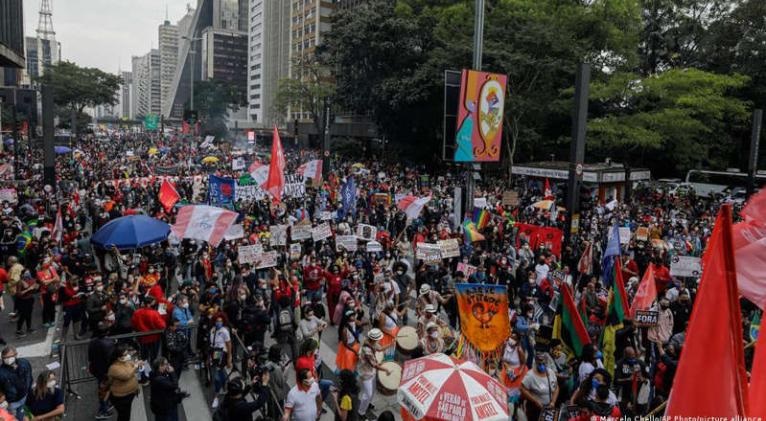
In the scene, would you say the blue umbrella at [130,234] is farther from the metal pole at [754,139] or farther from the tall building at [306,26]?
the tall building at [306,26]

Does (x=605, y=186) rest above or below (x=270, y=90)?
below

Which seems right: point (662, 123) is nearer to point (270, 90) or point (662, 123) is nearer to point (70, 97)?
point (70, 97)

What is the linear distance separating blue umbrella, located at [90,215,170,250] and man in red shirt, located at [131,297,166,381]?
3.69m

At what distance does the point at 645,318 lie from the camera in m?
9.71

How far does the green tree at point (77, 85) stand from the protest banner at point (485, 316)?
73484 mm

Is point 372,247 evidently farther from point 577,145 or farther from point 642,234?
point 642,234

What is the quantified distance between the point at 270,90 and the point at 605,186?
8421cm

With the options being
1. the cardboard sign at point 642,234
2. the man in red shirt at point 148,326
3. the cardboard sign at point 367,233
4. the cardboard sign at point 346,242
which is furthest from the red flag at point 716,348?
the cardboard sign at point 642,234

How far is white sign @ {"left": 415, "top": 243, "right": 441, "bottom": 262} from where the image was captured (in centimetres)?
1353

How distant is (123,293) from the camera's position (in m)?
10.3

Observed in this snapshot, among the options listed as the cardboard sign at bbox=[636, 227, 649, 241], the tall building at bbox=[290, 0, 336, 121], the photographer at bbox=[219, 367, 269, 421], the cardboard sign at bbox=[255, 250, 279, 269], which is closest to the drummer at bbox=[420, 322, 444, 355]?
the photographer at bbox=[219, 367, 269, 421]

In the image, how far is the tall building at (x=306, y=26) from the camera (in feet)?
283

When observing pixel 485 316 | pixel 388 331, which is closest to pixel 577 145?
pixel 485 316

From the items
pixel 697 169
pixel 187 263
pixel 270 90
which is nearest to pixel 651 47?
pixel 697 169
